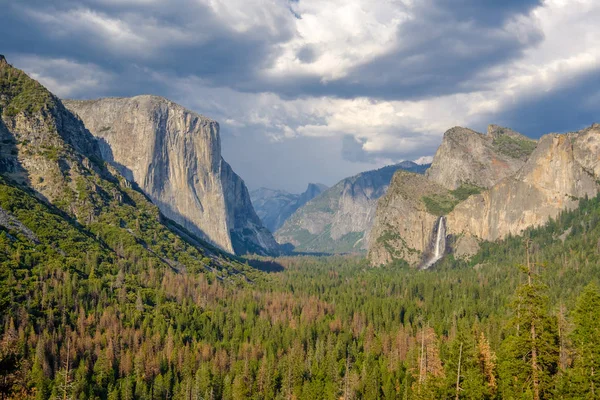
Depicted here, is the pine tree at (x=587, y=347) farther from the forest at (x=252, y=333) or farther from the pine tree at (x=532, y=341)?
the pine tree at (x=532, y=341)

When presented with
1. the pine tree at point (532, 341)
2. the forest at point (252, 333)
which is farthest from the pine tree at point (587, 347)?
the pine tree at point (532, 341)

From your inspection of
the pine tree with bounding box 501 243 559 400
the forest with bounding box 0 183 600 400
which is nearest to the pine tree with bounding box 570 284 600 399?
the forest with bounding box 0 183 600 400

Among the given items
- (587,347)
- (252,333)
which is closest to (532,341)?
(587,347)

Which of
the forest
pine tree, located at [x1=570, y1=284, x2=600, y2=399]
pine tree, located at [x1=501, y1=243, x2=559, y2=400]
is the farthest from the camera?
the forest

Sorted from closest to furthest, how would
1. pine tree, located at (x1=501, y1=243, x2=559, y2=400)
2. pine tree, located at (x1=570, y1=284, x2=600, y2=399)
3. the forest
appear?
pine tree, located at (x1=501, y1=243, x2=559, y2=400) < pine tree, located at (x1=570, y1=284, x2=600, y2=399) < the forest

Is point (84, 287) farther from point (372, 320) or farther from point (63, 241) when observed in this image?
point (372, 320)

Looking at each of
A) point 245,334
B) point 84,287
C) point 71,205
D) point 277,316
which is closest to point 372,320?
point 277,316

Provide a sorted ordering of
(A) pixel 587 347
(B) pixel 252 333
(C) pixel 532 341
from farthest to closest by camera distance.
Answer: (B) pixel 252 333, (A) pixel 587 347, (C) pixel 532 341

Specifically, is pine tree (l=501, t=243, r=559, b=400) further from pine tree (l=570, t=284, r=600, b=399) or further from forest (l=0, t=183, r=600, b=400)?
pine tree (l=570, t=284, r=600, b=399)

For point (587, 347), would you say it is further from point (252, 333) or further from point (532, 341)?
point (252, 333)
